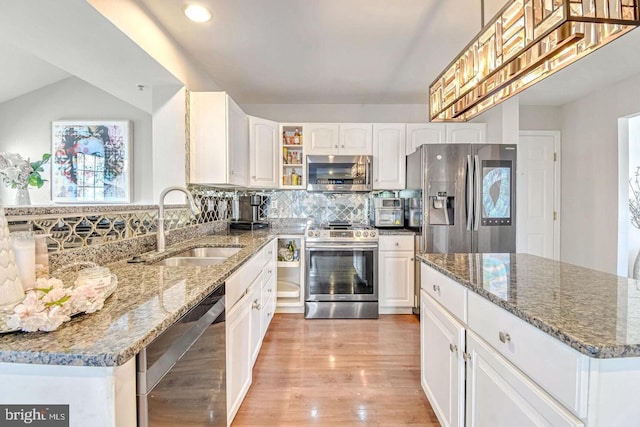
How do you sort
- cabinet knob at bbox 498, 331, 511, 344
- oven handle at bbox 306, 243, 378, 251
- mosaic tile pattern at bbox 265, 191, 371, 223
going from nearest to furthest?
cabinet knob at bbox 498, 331, 511, 344, oven handle at bbox 306, 243, 378, 251, mosaic tile pattern at bbox 265, 191, 371, 223

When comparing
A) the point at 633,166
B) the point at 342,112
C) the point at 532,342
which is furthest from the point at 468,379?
the point at 633,166

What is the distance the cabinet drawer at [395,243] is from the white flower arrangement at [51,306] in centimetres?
253

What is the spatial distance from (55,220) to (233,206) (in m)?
2.36

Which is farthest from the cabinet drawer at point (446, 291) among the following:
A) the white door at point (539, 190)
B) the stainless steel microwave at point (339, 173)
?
the white door at point (539, 190)

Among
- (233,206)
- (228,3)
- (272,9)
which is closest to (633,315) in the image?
(272,9)

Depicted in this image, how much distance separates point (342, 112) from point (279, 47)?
1.52 m

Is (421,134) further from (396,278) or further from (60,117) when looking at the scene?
(60,117)

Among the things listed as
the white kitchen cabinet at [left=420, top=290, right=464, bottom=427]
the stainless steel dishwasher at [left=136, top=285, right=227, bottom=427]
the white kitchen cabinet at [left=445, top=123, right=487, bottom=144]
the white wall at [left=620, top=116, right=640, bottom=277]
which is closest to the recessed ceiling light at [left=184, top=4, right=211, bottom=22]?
the stainless steel dishwasher at [left=136, top=285, right=227, bottom=427]

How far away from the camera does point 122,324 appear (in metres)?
0.75

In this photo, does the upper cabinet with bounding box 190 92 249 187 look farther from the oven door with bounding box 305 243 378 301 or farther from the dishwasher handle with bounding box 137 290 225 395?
the dishwasher handle with bounding box 137 290 225 395

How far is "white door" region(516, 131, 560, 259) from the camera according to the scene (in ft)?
12.3

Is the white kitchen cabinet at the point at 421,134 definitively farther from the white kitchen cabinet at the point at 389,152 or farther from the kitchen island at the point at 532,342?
the kitchen island at the point at 532,342

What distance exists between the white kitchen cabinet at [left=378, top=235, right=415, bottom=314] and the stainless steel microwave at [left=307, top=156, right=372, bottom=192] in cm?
69

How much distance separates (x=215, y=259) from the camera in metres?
1.91
